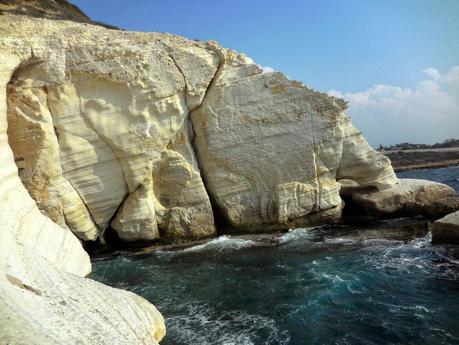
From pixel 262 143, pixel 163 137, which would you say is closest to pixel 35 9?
pixel 163 137

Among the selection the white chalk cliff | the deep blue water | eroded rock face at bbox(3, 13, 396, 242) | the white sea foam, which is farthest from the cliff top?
the white sea foam

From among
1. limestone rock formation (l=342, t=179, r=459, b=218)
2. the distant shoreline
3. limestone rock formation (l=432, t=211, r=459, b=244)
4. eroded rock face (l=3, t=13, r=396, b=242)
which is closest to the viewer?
limestone rock formation (l=432, t=211, r=459, b=244)

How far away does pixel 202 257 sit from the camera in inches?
585

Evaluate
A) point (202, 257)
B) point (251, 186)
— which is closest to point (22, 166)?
point (202, 257)

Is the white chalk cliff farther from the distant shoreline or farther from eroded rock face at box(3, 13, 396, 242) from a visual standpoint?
the distant shoreline

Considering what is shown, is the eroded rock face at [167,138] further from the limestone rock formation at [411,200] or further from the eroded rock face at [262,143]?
the limestone rock formation at [411,200]

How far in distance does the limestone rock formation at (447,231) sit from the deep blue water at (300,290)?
0.69 m

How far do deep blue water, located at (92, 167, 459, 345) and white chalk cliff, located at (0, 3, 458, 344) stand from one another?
1.86m

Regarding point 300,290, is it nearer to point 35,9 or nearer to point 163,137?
point 163,137

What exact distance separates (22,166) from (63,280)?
28.5 ft

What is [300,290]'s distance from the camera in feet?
37.5

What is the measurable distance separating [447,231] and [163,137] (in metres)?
10.8

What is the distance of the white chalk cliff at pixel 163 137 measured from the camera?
14.9 m

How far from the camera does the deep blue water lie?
9.01 meters
